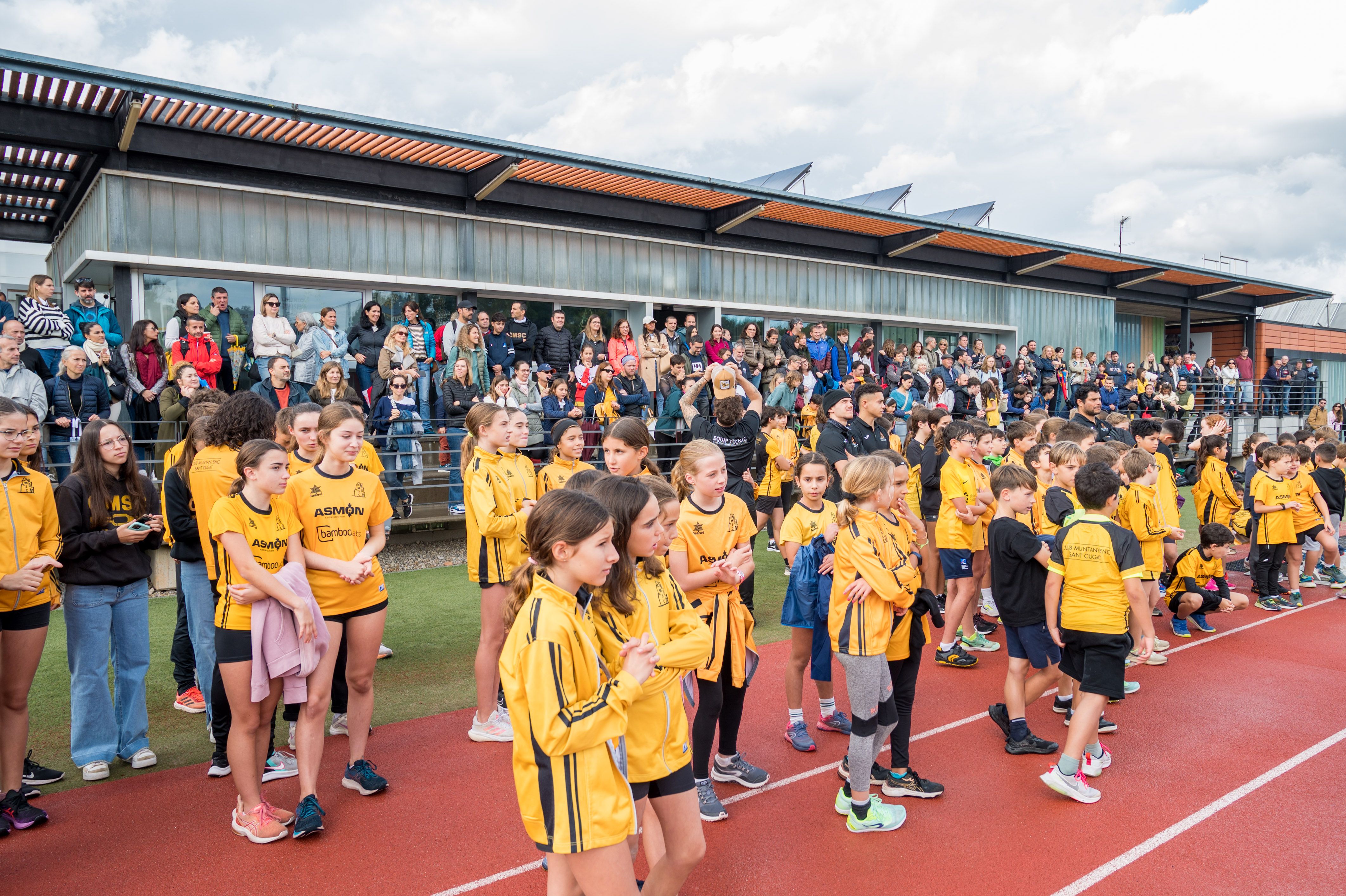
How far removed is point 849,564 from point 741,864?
4.74ft

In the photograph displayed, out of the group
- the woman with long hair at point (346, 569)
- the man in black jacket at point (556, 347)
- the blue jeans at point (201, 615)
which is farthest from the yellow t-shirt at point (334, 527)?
the man in black jacket at point (556, 347)

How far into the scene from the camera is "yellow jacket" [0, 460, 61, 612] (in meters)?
3.86

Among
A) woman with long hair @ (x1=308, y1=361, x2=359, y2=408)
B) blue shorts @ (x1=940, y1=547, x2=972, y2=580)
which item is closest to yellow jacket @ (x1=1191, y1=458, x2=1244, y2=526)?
blue shorts @ (x1=940, y1=547, x2=972, y2=580)

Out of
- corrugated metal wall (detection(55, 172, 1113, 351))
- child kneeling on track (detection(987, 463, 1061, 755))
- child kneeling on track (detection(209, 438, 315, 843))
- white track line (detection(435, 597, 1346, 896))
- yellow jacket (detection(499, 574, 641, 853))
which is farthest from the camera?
corrugated metal wall (detection(55, 172, 1113, 351))

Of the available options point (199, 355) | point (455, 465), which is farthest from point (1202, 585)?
point (199, 355)

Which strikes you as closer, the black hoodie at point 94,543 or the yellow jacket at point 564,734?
the yellow jacket at point 564,734

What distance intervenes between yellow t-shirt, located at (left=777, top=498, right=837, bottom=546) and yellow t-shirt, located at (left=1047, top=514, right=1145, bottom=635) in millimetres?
1283

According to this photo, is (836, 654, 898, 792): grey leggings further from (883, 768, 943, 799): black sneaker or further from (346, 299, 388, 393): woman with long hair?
(346, 299, 388, 393): woman with long hair

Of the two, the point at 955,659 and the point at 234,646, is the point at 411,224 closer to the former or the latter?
the point at 234,646

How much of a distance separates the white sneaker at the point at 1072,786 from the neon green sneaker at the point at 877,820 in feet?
2.73

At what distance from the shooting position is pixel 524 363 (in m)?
10.9

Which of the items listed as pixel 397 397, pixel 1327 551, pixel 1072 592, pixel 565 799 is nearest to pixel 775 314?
pixel 397 397

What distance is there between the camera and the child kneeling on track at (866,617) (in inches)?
147

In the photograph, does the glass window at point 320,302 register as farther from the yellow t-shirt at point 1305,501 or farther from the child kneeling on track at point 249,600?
the yellow t-shirt at point 1305,501
